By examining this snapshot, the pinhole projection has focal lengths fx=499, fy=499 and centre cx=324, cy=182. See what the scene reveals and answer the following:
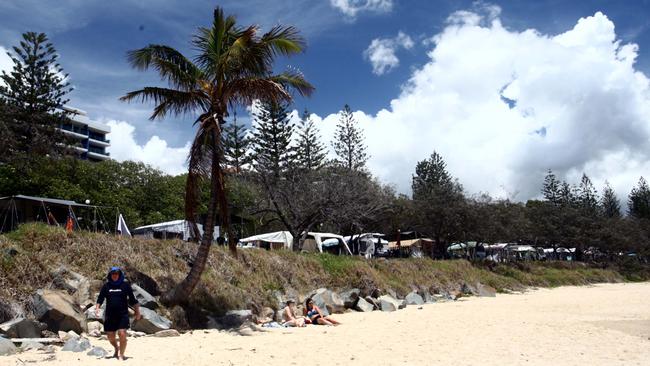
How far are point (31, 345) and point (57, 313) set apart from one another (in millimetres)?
1073

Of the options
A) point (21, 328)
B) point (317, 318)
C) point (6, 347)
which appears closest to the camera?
point (6, 347)

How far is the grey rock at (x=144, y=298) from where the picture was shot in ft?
33.3

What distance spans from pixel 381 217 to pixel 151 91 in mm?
23754

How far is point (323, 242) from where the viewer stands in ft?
102

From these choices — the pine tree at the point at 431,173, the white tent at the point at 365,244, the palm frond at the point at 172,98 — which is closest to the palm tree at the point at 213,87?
the palm frond at the point at 172,98

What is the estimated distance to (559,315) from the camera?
48.9 feet

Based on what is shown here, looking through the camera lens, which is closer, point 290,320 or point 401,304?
point 290,320

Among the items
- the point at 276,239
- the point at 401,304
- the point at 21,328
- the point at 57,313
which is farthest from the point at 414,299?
the point at 21,328

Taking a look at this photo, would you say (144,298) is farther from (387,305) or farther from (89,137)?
(89,137)

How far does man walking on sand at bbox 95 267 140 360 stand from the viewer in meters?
7.15

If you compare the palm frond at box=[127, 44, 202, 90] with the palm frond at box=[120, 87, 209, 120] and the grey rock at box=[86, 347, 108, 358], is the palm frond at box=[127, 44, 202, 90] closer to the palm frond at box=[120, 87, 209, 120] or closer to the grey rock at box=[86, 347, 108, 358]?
the palm frond at box=[120, 87, 209, 120]

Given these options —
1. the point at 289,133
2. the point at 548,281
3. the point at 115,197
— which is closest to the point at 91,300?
the point at 115,197

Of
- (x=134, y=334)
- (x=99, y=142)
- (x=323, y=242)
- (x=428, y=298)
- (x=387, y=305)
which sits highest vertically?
(x=99, y=142)

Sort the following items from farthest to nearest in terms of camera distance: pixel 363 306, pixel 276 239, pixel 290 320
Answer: pixel 276 239
pixel 363 306
pixel 290 320
